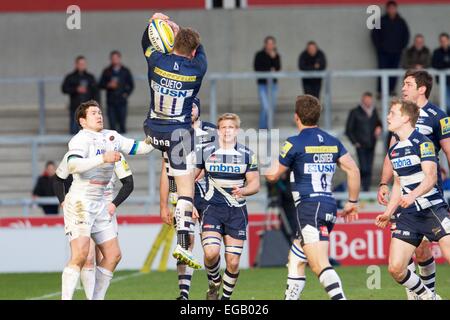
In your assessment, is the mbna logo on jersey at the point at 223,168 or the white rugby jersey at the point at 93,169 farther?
the mbna logo on jersey at the point at 223,168

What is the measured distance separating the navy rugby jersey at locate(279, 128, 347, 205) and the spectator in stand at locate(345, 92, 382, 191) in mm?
10988

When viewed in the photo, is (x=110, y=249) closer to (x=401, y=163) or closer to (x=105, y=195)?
(x=105, y=195)

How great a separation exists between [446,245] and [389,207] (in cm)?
69

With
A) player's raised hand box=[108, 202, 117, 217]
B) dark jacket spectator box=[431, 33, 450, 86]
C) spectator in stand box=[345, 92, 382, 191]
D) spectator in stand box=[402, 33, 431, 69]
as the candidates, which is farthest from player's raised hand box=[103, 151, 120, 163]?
dark jacket spectator box=[431, 33, 450, 86]

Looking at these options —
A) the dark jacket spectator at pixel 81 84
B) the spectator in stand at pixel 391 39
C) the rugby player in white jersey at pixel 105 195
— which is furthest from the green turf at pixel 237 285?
the spectator in stand at pixel 391 39

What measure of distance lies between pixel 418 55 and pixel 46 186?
7.36m

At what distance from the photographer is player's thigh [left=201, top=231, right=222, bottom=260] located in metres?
15.0

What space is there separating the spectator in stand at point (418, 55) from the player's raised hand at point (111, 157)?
12793mm

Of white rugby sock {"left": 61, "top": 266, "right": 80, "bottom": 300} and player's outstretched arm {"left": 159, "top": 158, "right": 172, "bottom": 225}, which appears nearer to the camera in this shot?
white rugby sock {"left": 61, "top": 266, "right": 80, "bottom": 300}

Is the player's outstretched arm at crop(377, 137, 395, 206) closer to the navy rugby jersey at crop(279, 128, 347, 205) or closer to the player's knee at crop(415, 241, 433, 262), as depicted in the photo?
the player's knee at crop(415, 241, 433, 262)

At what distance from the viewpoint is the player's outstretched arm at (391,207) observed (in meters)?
13.5

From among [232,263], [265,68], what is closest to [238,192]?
[232,263]

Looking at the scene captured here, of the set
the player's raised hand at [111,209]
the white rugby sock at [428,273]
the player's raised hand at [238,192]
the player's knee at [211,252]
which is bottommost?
the white rugby sock at [428,273]

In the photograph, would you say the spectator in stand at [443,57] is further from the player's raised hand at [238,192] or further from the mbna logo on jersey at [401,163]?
the mbna logo on jersey at [401,163]
